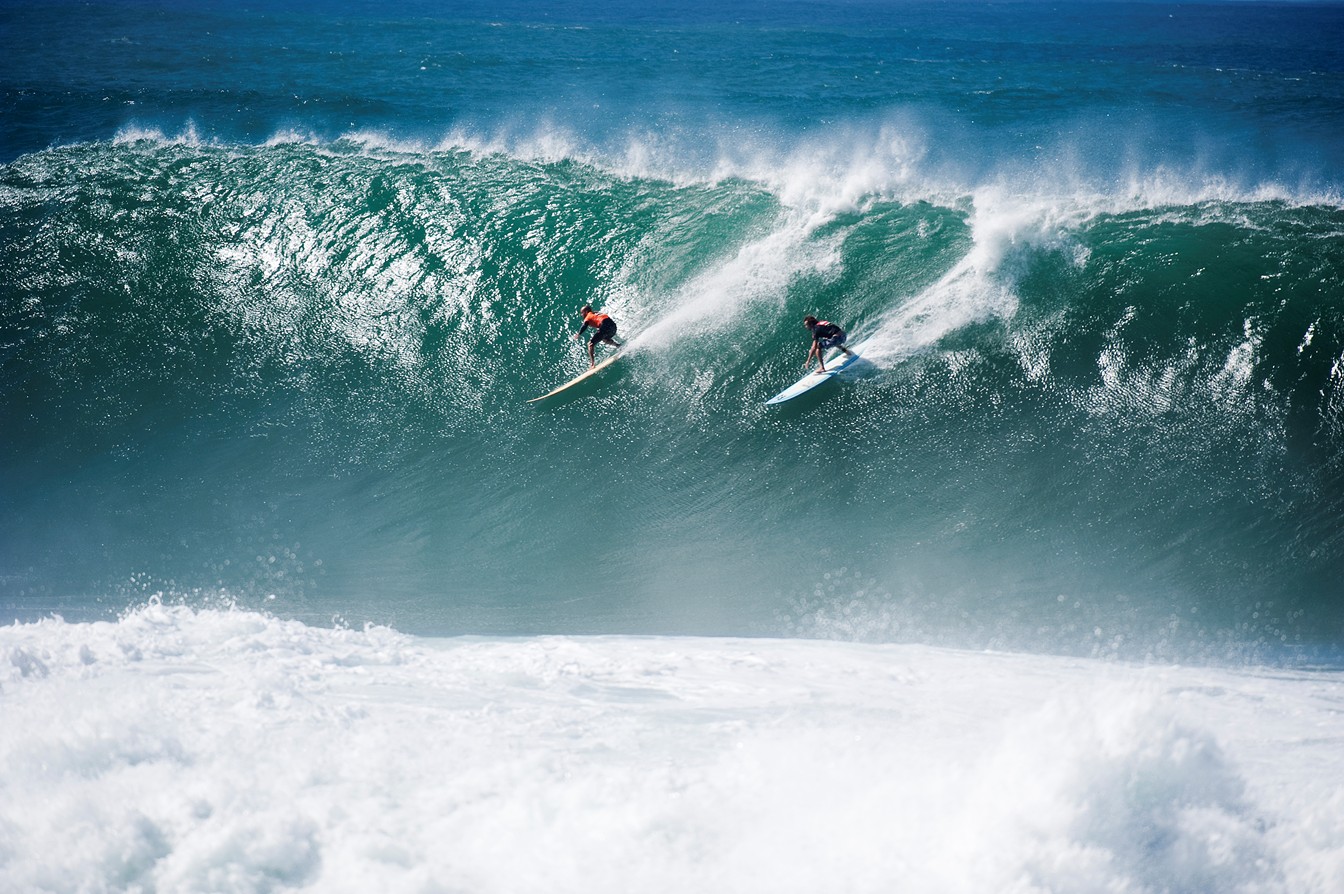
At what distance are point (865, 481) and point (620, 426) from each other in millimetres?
3005

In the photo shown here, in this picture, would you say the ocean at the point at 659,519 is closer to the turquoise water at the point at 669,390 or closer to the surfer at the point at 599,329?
the turquoise water at the point at 669,390

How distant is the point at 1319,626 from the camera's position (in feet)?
25.9

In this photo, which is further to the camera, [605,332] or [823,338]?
[605,332]

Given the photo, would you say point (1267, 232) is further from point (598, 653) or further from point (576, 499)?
point (598, 653)

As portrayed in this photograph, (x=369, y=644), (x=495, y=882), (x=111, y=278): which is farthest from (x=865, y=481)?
(x=111, y=278)

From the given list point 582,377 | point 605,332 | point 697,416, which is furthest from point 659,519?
point 605,332

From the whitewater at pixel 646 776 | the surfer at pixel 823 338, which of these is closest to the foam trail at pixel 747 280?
the surfer at pixel 823 338

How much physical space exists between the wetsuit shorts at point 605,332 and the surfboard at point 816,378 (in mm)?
2334

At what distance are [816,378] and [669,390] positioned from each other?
184cm

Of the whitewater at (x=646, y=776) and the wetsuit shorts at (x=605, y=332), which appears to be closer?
the whitewater at (x=646, y=776)

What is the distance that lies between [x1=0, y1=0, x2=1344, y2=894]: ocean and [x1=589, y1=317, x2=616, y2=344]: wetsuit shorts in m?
0.34

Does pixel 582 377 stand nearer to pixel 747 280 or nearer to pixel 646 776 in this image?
pixel 747 280

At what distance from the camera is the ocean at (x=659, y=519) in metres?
5.16

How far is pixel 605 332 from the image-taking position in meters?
11.4
